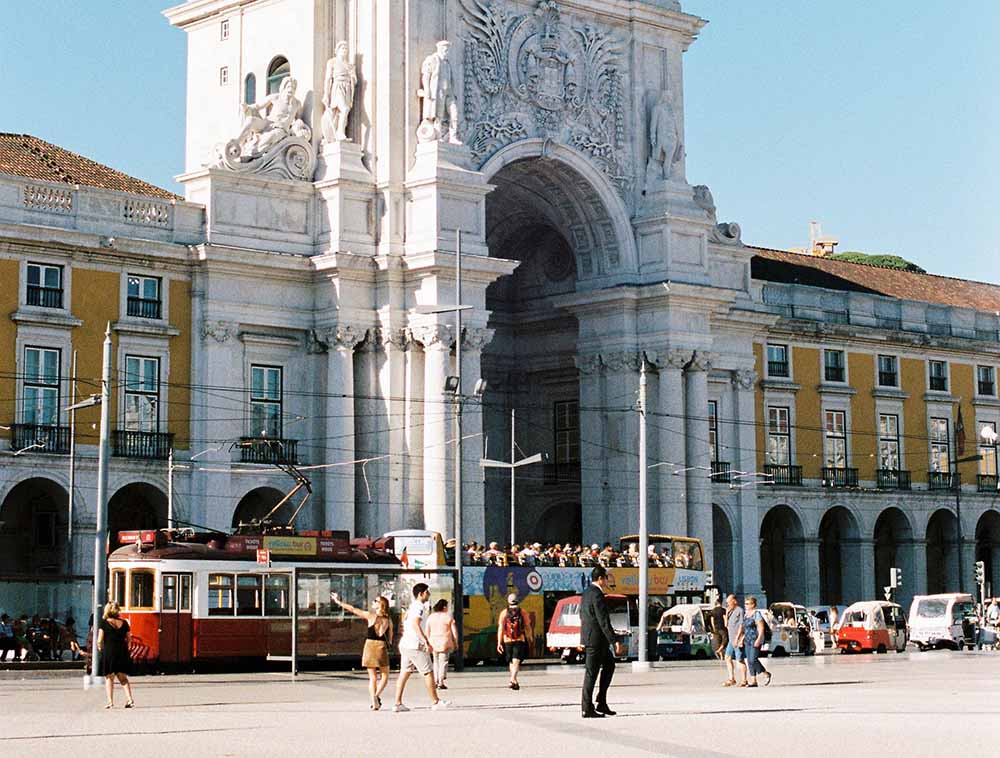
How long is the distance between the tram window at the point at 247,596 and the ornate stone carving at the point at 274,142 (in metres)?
17.2

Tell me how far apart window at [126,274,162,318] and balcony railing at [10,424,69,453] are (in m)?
4.45

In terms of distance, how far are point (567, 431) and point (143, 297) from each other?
1932 cm

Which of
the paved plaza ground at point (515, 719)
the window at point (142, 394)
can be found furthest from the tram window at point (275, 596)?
the window at point (142, 394)

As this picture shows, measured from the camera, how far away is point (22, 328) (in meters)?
54.4

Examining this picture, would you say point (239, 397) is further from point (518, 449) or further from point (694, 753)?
point (694, 753)

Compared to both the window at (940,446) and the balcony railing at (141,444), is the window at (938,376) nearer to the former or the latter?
the window at (940,446)

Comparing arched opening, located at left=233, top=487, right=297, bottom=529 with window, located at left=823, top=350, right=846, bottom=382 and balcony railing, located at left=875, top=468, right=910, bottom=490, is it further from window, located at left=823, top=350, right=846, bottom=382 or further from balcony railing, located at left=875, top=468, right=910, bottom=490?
balcony railing, located at left=875, top=468, right=910, bottom=490

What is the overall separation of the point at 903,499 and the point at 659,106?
23396 millimetres

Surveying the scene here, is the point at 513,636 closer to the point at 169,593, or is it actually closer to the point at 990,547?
the point at 169,593

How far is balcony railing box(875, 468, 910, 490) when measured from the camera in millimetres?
81188

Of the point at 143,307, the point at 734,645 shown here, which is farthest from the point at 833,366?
the point at 734,645

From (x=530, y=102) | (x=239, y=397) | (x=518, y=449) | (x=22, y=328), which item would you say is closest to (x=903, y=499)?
(x=518, y=449)

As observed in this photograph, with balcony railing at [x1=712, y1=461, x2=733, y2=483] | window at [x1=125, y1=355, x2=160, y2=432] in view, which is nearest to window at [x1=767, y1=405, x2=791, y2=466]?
balcony railing at [x1=712, y1=461, x2=733, y2=483]

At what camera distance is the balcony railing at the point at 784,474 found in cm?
7581
